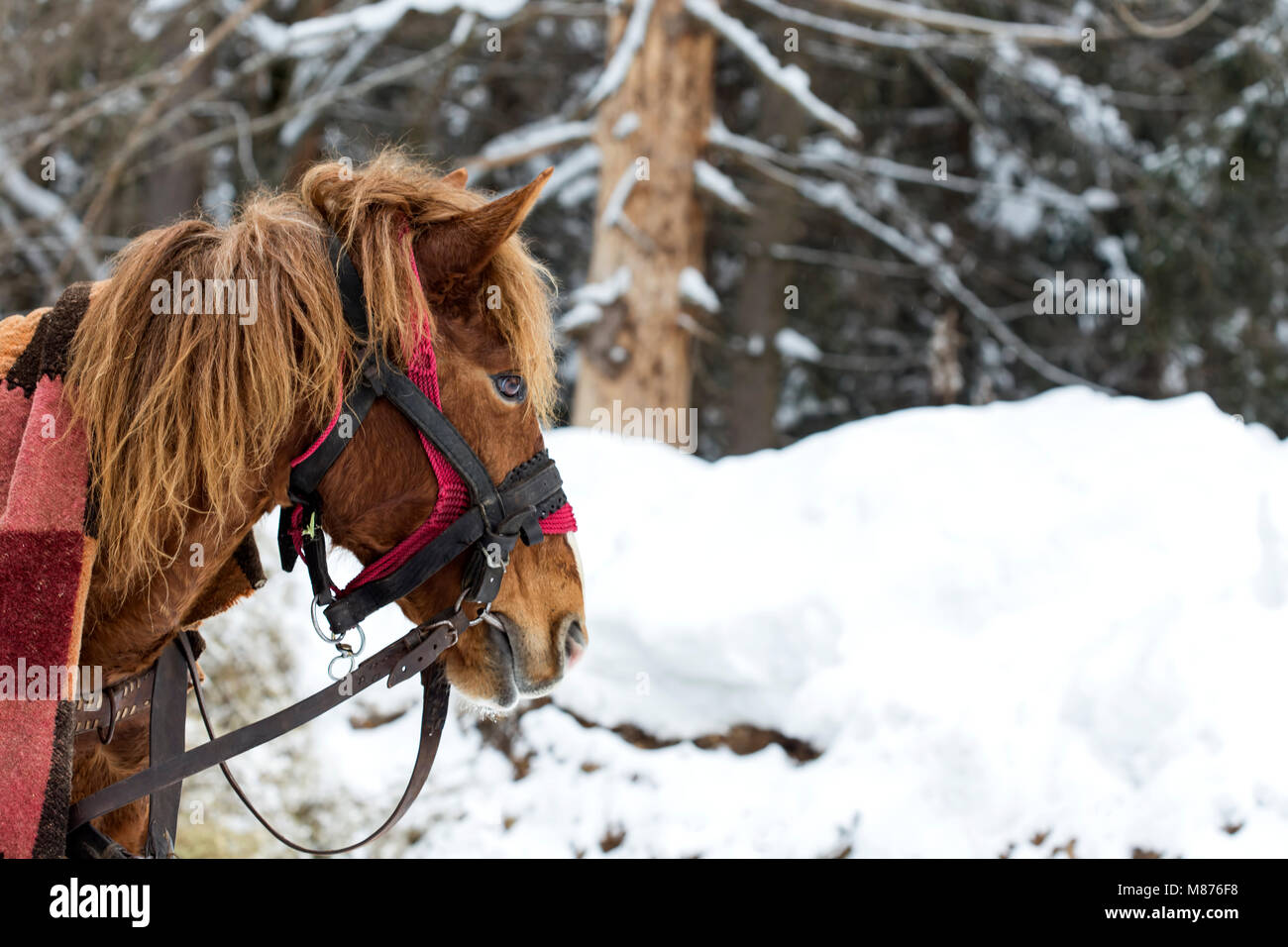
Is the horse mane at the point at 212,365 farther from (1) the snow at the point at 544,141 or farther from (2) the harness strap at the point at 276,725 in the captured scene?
(1) the snow at the point at 544,141

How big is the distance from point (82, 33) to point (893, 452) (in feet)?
27.0

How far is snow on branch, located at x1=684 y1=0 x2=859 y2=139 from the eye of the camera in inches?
232

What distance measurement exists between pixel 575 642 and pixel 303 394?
75 centimetres

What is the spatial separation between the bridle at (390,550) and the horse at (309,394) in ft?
0.05

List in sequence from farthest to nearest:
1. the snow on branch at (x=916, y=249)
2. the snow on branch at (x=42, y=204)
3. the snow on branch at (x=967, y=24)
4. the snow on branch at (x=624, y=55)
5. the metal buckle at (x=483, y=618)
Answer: the snow on branch at (x=42, y=204)
the snow on branch at (x=916, y=249)
the snow on branch at (x=624, y=55)
the snow on branch at (x=967, y=24)
the metal buckle at (x=483, y=618)

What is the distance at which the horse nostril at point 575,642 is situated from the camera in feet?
6.75

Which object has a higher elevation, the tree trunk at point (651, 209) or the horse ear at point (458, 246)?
the tree trunk at point (651, 209)

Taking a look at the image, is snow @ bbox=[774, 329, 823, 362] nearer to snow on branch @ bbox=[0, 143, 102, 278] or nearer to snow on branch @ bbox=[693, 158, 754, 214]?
snow on branch @ bbox=[693, 158, 754, 214]

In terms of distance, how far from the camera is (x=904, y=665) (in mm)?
3525

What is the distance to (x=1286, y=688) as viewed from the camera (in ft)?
10.1

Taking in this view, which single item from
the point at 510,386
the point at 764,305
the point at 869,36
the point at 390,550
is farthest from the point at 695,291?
the point at 390,550

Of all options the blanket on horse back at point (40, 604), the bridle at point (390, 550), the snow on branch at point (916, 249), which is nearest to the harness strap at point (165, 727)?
the bridle at point (390, 550)
